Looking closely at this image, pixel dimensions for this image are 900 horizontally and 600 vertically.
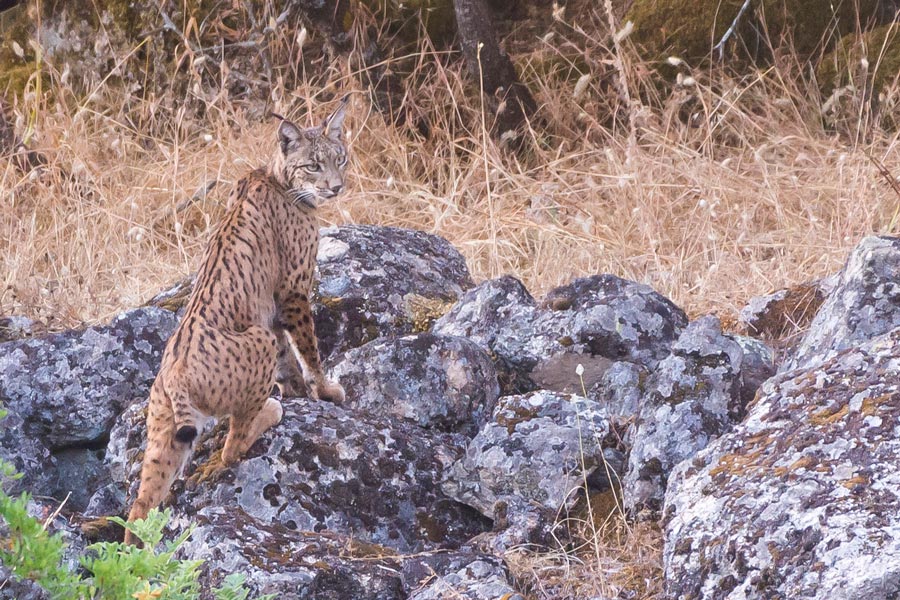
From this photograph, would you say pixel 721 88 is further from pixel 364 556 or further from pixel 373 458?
pixel 364 556

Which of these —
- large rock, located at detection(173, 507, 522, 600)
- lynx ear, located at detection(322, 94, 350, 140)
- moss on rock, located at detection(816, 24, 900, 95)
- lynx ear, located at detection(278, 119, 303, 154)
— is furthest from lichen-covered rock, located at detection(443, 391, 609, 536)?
moss on rock, located at detection(816, 24, 900, 95)

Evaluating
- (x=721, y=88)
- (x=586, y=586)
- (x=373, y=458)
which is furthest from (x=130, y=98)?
(x=586, y=586)

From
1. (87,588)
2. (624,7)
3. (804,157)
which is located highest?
(87,588)

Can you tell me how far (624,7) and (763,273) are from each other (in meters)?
3.44

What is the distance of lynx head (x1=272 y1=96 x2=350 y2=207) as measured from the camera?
210 inches

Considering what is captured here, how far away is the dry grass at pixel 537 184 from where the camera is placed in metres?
6.81

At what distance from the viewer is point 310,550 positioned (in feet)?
11.3

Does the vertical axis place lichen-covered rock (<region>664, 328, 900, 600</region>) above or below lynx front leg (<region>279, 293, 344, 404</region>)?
above

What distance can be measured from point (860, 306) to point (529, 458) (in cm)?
117

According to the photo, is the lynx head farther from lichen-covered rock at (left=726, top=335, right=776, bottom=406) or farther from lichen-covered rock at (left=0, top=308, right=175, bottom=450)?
lichen-covered rock at (left=726, top=335, right=776, bottom=406)

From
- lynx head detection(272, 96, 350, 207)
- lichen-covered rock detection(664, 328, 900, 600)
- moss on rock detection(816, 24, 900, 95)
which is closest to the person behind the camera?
lichen-covered rock detection(664, 328, 900, 600)

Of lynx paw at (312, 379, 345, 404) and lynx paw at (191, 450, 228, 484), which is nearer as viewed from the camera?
lynx paw at (191, 450, 228, 484)

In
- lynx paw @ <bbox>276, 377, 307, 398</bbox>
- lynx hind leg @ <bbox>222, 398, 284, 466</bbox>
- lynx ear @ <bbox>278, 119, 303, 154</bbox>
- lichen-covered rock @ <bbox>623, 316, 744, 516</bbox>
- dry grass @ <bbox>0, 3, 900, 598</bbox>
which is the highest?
lynx ear @ <bbox>278, 119, 303, 154</bbox>

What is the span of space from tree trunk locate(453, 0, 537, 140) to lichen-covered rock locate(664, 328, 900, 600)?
4.98 meters
